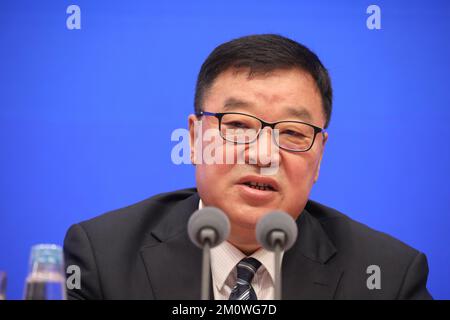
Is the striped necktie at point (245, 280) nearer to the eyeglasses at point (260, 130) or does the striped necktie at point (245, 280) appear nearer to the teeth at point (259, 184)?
the teeth at point (259, 184)

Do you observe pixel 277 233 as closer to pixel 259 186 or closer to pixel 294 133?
pixel 259 186

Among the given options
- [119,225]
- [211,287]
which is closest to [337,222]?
[211,287]

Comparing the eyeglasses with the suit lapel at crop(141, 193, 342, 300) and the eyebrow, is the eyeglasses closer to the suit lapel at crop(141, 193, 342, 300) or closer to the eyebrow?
the eyebrow

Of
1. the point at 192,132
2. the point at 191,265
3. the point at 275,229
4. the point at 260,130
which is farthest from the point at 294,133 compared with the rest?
the point at 275,229

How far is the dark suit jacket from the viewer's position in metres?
2.00

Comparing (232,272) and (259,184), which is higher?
(259,184)

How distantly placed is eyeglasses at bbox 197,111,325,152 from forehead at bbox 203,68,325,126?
0.02 meters

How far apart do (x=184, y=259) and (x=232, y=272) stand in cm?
17

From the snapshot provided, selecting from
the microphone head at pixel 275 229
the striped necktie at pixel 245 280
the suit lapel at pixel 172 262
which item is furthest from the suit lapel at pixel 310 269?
the microphone head at pixel 275 229

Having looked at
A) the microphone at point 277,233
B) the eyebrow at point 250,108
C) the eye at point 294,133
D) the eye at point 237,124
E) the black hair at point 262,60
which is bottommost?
the microphone at point 277,233

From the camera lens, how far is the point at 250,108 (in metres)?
1.97

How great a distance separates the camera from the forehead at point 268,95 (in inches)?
77.6
